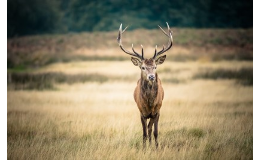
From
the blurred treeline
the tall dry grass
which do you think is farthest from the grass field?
the blurred treeline

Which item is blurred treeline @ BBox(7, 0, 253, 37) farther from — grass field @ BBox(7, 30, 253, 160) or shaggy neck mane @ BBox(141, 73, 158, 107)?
shaggy neck mane @ BBox(141, 73, 158, 107)

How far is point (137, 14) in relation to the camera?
7500 cm

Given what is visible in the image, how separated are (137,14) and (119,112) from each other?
61253 millimetres

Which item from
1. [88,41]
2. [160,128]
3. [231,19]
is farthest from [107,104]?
[231,19]

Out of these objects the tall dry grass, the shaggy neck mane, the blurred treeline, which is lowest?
the tall dry grass

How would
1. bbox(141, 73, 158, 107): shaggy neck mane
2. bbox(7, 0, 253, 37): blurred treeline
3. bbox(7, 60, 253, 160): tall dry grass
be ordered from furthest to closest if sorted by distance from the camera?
bbox(7, 0, 253, 37): blurred treeline, bbox(141, 73, 158, 107): shaggy neck mane, bbox(7, 60, 253, 160): tall dry grass

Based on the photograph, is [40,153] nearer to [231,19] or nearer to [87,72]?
[87,72]

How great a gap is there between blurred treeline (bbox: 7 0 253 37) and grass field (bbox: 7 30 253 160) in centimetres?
3672

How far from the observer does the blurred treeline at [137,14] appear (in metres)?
67.7

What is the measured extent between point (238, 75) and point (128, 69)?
6.75 meters

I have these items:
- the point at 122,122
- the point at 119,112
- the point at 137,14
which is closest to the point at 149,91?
the point at 122,122

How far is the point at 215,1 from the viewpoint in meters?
73.9

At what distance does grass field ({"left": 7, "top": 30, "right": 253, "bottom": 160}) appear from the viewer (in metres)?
9.52

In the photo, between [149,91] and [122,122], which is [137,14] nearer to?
[122,122]
